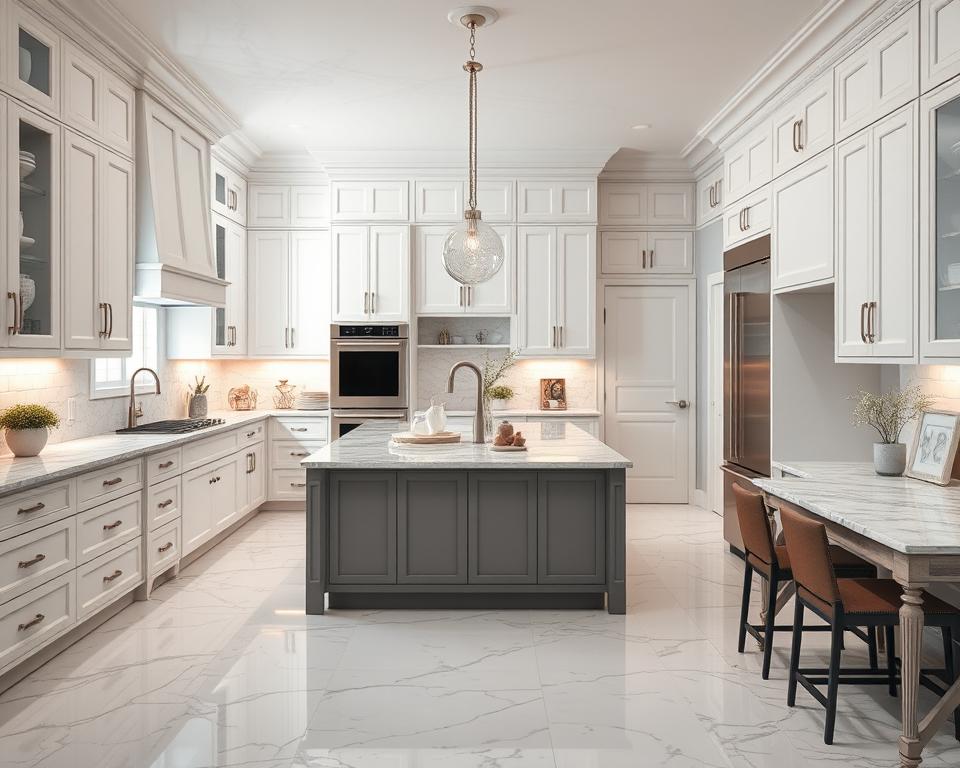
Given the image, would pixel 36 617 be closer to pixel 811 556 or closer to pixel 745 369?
pixel 811 556

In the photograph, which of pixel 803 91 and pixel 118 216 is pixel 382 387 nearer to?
pixel 118 216

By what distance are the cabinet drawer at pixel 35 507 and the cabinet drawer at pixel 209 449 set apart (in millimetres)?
1358

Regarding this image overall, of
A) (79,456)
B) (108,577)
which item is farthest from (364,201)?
(108,577)

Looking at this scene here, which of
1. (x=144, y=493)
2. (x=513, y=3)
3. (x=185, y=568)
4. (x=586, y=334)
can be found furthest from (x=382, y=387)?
(x=513, y=3)

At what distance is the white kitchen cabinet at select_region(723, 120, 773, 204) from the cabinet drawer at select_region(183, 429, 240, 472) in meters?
3.87

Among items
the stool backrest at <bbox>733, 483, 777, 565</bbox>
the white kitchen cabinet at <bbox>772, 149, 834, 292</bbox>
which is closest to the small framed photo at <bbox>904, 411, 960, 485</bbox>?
the stool backrest at <bbox>733, 483, 777, 565</bbox>

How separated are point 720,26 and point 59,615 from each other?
421cm

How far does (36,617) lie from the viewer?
3.16m

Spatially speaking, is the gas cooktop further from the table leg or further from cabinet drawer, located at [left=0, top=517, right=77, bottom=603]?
the table leg

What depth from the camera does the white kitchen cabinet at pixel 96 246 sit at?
382 centimetres

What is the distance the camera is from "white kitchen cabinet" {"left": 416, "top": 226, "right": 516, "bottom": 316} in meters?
6.67

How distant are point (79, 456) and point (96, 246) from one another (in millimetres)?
1097

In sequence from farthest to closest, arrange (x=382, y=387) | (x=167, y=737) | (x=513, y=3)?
(x=382, y=387) < (x=513, y=3) < (x=167, y=737)

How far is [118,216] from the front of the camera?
431 centimetres
